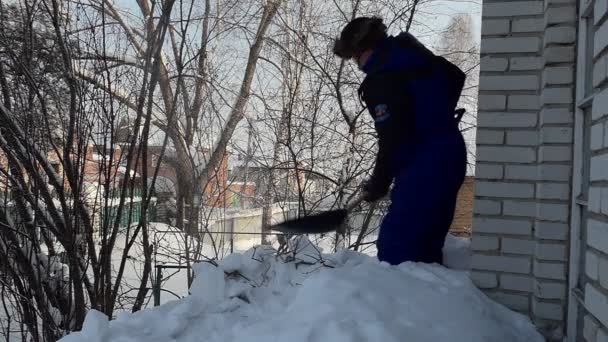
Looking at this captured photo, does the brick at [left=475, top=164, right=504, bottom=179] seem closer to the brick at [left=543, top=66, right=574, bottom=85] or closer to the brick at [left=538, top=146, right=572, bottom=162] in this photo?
the brick at [left=538, top=146, right=572, bottom=162]

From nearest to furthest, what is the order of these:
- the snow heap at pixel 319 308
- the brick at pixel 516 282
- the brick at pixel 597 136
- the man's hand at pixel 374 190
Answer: the brick at pixel 597 136, the snow heap at pixel 319 308, the brick at pixel 516 282, the man's hand at pixel 374 190

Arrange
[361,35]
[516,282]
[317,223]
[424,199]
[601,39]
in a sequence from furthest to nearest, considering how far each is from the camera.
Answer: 1. [317,223]
2. [361,35]
3. [424,199]
4. [516,282]
5. [601,39]

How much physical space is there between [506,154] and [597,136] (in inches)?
28.2

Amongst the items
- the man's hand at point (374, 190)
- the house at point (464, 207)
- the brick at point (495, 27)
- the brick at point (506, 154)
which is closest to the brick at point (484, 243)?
the brick at point (506, 154)

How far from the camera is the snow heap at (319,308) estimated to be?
1671mm

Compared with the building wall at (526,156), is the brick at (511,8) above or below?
above

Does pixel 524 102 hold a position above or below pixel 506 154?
above

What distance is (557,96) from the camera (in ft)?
7.04

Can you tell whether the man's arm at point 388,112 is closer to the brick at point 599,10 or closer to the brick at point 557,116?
the brick at point 557,116

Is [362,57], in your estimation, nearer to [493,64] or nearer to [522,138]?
[493,64]

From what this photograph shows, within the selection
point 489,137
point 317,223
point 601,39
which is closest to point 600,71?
point 601,39

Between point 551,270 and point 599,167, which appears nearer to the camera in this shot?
point 599,167

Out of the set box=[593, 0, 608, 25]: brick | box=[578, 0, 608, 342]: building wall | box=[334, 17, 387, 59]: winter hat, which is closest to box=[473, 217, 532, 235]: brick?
box=[578, 0, 608, 342]: building wall

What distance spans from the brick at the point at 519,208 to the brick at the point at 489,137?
29 centimetres
